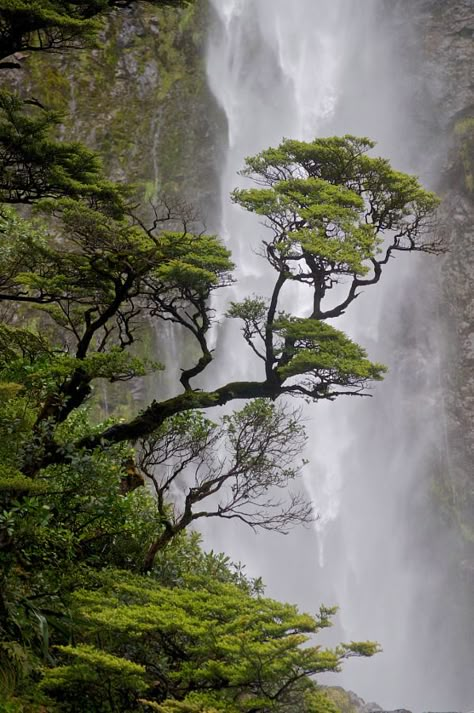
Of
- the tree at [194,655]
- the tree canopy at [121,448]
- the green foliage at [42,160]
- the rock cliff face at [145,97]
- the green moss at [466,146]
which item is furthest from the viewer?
the green moss at [466,146]

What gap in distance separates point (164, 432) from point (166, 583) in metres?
2.25

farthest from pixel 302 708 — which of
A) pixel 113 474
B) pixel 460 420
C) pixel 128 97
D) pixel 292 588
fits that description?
pixel 128 97

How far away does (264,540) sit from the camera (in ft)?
85.3

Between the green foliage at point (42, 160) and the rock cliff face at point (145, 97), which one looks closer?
the green foliage at point (42, 160)

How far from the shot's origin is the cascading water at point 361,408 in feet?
85.4

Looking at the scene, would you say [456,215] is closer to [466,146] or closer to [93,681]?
[466,146]

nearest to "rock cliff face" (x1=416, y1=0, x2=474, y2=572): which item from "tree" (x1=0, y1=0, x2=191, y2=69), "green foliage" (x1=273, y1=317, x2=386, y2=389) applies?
"green foliage" (x1=273, y1=317, x2=386, y2=389)

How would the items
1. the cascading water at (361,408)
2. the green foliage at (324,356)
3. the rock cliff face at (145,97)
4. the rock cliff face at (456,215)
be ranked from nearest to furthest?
the green foliage at (324,356)
the cascading water at (361,408)
the rock cliff face at (456,215)
the rock cliff face at (145,97)

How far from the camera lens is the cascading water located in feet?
85.4

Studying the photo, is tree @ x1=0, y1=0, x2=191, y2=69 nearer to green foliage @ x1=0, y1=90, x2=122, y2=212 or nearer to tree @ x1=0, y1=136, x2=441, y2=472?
green foliage @ x1=0, y1=90, x2=122, y2=212

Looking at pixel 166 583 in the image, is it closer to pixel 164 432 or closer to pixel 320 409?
pixel 164 432

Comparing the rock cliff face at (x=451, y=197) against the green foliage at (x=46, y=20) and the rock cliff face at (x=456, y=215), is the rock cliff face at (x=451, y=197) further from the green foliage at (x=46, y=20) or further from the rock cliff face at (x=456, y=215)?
the green foliage at (x=46, y=20)

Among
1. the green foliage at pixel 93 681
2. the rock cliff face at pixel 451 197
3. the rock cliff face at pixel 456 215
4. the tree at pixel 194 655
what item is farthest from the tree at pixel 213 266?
the rock cliff face at pixel 456 215

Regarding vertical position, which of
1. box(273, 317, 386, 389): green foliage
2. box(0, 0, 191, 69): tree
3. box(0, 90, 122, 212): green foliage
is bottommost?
box(273, 317, 386, 389): green foliage
